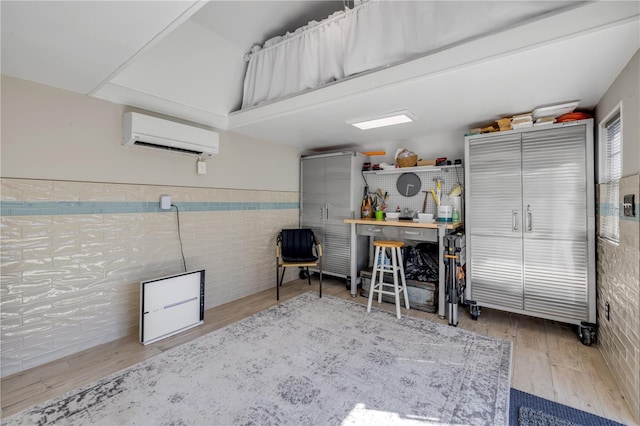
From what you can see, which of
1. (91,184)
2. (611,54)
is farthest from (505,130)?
(91,184)

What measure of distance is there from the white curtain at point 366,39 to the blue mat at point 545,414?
7.58ft

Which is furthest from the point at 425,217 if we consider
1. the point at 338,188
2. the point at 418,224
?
the point at 338,188

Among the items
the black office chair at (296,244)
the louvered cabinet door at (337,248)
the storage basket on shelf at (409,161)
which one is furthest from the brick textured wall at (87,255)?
the storage basket on shelf at (409,161)

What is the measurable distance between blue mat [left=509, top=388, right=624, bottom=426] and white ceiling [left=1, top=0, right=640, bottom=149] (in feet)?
6.99

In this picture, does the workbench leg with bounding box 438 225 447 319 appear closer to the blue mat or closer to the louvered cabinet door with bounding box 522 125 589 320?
the louvered cabinet door with bounding box 522 125 589 320

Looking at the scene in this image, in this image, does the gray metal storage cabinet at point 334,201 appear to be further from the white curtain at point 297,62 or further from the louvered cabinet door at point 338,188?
the white curtain at point 297,62

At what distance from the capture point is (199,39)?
2611 mm

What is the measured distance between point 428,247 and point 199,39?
3.38 m

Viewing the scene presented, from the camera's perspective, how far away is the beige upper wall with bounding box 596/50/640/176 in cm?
169

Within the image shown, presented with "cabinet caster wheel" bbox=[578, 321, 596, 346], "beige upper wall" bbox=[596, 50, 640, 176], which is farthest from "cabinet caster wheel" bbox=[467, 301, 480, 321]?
"beige upper wall" bbox=[596, 50, 640, 176]

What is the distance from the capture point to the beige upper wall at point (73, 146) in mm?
2020

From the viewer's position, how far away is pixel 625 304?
1830mm

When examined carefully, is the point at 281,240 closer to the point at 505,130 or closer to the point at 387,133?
the point at 387,133

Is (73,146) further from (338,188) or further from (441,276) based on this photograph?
(441,276)
